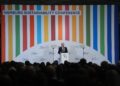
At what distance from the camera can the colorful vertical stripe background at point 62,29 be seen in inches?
529

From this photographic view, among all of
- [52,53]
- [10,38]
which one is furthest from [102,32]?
[10,38]

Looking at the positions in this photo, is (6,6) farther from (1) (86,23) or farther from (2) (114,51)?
(2) (114,51)

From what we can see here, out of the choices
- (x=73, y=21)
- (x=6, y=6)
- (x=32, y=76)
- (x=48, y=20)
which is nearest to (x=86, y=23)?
(x=73, y=21)

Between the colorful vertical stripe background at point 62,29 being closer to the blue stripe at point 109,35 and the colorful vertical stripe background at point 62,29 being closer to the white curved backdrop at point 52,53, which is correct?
the blue stripe at point 109,35

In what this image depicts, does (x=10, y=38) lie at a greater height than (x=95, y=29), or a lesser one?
lesser

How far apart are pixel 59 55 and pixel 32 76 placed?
904 centimetres

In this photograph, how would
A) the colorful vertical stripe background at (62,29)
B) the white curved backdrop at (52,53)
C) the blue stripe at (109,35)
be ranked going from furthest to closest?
the blue stripe at (109,35) → the colorful vertical stripe background at (62,29) → the white curved backdrop at (52,53)

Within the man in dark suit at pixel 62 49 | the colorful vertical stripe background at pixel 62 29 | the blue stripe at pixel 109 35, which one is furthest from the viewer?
the blue stripe at pixel 109 35

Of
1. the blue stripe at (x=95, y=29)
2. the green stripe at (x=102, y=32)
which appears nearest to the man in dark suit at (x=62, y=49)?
the blue stripe at (x=95, y=29)

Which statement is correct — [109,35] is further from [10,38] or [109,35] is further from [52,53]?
[10,38]

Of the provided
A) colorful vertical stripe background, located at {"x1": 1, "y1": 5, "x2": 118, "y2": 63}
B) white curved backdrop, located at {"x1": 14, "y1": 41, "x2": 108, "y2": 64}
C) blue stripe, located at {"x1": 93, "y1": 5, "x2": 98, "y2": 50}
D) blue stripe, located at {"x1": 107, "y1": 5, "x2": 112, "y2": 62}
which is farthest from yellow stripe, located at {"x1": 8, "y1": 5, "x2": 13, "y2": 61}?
blue stripe, located at {"x1": 107, "y1": 5, "x2": 112, "y2": 62}

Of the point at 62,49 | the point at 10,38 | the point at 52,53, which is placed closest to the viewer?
the point at 62,49

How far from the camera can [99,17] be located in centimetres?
1359

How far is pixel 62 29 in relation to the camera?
13.5 metres
